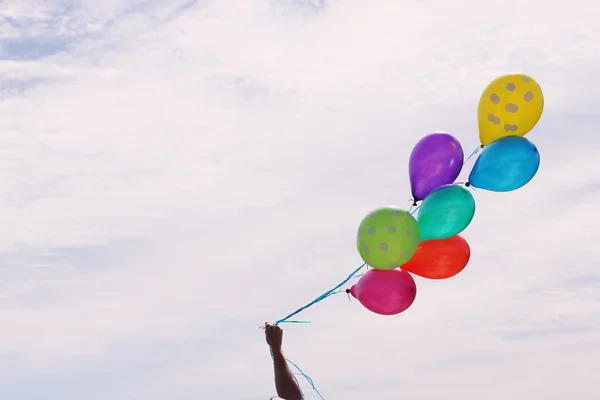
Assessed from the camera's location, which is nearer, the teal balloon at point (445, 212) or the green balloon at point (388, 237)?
the green balloon at point (388, 237)

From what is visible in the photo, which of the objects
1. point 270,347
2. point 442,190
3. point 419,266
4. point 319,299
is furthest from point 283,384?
point 442,190

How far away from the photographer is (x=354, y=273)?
6.58m

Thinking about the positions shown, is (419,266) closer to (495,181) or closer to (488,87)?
(495,181)

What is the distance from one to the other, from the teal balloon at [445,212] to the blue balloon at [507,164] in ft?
0.77

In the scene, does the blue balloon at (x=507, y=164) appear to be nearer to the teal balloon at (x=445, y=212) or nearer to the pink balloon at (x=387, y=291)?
the teal balloon at (x=445, y=212)

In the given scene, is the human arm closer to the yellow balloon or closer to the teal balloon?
the teal balloon

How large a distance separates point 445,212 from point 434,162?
17.9 inches

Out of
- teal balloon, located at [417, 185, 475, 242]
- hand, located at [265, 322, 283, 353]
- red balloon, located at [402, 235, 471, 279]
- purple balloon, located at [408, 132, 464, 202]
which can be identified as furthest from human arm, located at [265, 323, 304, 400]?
purple balloon, located at [408, 132, 464, 202]

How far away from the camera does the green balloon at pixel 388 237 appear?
598cm

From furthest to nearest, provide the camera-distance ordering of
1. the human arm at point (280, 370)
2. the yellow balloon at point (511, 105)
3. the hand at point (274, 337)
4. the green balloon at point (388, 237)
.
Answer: the yellow balloon at point (511, 105), the green balloon at point (388, 237), the hand at point (274, 337), the human arm at point (280, 370)

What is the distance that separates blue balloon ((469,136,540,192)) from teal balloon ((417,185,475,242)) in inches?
9.2

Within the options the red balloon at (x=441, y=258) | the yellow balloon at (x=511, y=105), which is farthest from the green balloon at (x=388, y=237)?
the yellow balloon at (x=511, y=105)

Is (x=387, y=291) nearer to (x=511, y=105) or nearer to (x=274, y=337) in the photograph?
(x=274, y=337)

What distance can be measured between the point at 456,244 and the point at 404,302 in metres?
0.71
